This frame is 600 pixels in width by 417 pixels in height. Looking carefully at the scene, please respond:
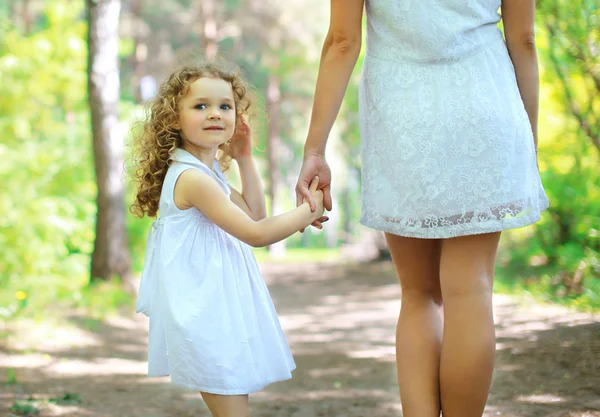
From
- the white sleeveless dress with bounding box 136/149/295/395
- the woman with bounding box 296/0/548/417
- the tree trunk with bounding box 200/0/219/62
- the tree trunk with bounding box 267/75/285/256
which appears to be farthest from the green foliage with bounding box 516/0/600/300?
the tree trunk with bounding box 267/75/285/256

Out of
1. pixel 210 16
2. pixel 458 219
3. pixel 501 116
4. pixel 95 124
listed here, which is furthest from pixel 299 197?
pixel 210 16

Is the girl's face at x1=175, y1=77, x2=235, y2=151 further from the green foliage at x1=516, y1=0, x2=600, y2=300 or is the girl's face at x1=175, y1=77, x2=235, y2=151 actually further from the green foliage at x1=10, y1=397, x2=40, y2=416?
the green foliage at x1=516, y1=0, x2=600, y2=300

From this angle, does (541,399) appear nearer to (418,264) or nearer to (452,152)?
(418,264)

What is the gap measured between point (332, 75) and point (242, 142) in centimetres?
60

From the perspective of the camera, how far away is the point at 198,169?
2541 millimetres

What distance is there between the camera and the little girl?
2.43 metres

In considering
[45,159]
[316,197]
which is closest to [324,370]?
[316,197]

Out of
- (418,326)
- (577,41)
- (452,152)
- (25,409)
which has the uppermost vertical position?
(577,41)

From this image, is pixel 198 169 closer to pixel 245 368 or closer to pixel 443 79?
pixel 245 368

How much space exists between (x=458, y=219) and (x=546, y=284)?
15.5 ft

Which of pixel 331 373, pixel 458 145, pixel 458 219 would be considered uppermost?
pixel 458 145

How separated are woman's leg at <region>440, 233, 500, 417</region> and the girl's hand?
3.17ft

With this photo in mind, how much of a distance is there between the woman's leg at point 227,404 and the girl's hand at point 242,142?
944 mm

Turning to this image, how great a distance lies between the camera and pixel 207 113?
8.54 feet
